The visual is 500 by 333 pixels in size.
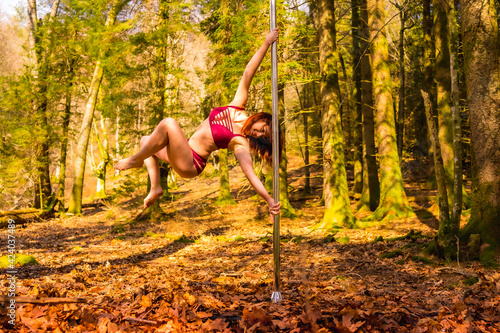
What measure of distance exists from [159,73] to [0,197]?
332 inches

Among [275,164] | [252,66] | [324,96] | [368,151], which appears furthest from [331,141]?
[275,164]

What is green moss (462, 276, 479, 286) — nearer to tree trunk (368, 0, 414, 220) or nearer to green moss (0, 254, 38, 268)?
tree trunk (368, 0, 414, 220)

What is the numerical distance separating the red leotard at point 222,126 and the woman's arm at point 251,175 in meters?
0.15

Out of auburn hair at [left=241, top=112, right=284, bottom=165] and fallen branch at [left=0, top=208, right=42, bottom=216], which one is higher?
auburn hair at [left=241, top=112, right=284, bottom=165]

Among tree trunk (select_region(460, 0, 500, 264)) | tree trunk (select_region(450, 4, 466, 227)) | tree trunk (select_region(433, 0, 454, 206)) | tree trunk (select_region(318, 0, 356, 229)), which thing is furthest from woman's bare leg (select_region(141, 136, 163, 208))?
tree trunk (select_region(433, 0, 454, 206))

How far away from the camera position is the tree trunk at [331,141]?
9.89m

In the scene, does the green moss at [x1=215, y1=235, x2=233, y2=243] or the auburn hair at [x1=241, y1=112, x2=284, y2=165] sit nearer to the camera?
the auburn hair at [x1=241, y1=112, x2=284, y2=165]

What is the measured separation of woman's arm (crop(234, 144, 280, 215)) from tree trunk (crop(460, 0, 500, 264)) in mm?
3519

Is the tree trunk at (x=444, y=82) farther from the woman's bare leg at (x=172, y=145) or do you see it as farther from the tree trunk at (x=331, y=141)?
the woman's bare leg at (x=172, y=145)

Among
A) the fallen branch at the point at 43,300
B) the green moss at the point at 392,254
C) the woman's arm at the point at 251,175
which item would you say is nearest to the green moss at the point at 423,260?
the green moss at the point at 392,254

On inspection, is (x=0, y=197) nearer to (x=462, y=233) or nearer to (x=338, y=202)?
(x=338, y=202)

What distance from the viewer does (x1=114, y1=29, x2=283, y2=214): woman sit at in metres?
3.58

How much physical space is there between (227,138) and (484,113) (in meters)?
3.88

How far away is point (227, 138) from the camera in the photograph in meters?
3.72
